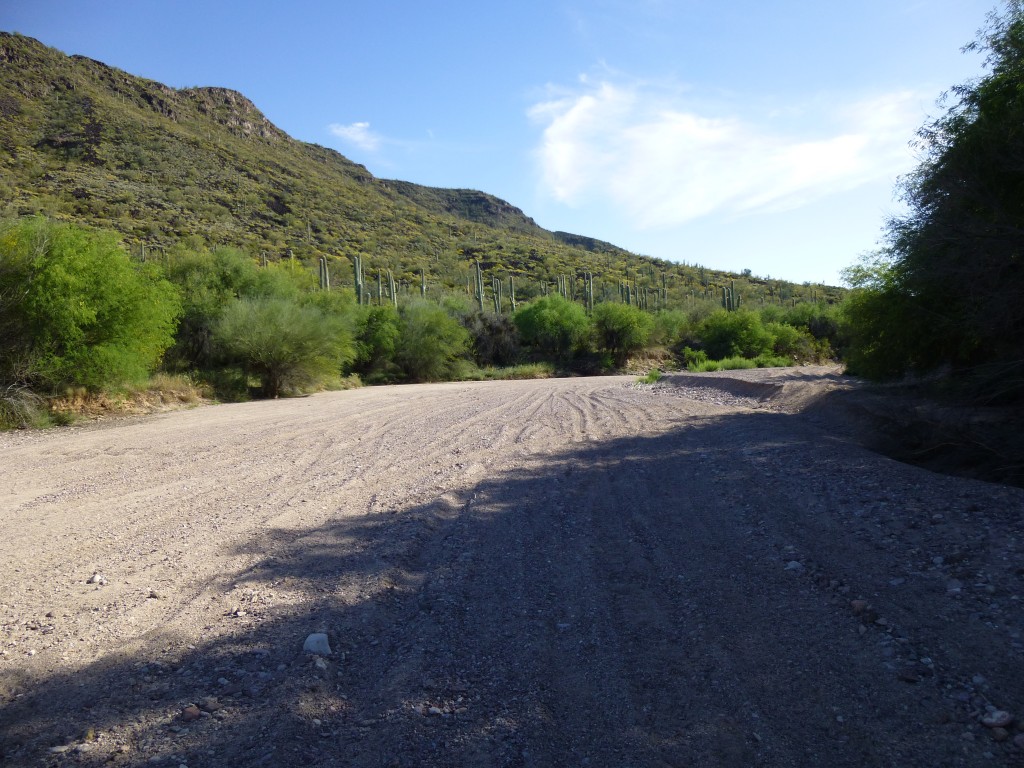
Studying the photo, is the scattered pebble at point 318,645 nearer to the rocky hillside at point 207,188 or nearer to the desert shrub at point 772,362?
the rocky hillside at point 207,188

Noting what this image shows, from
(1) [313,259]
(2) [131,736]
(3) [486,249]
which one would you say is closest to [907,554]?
(2) [131,736]

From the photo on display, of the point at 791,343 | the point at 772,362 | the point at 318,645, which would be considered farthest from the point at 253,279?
the point at 791,343

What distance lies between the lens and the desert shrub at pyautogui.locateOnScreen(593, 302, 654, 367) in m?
52.2

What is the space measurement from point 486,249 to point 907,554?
79.8 meters

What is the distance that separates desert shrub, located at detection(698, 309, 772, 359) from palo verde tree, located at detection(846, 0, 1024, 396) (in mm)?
37898

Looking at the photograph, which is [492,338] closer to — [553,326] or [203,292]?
[553,326]

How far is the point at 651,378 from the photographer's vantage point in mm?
29422

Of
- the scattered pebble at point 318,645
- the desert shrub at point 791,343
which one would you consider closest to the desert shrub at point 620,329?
the desert shrub at point 791,343

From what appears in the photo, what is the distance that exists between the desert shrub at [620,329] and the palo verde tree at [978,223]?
128 feet

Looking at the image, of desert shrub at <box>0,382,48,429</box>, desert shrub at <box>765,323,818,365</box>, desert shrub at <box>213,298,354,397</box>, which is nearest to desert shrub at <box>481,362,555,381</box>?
desert shrub at <box>765,323,818,365</box>

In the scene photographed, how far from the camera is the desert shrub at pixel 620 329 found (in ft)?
171

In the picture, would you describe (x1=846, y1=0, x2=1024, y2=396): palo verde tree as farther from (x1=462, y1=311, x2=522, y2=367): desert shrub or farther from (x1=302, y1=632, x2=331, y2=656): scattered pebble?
(x1=462, y1=311, x2=522, y2=367): desert shrub

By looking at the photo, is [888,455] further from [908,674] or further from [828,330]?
[828,330]

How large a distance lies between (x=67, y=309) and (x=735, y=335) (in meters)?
45.1
